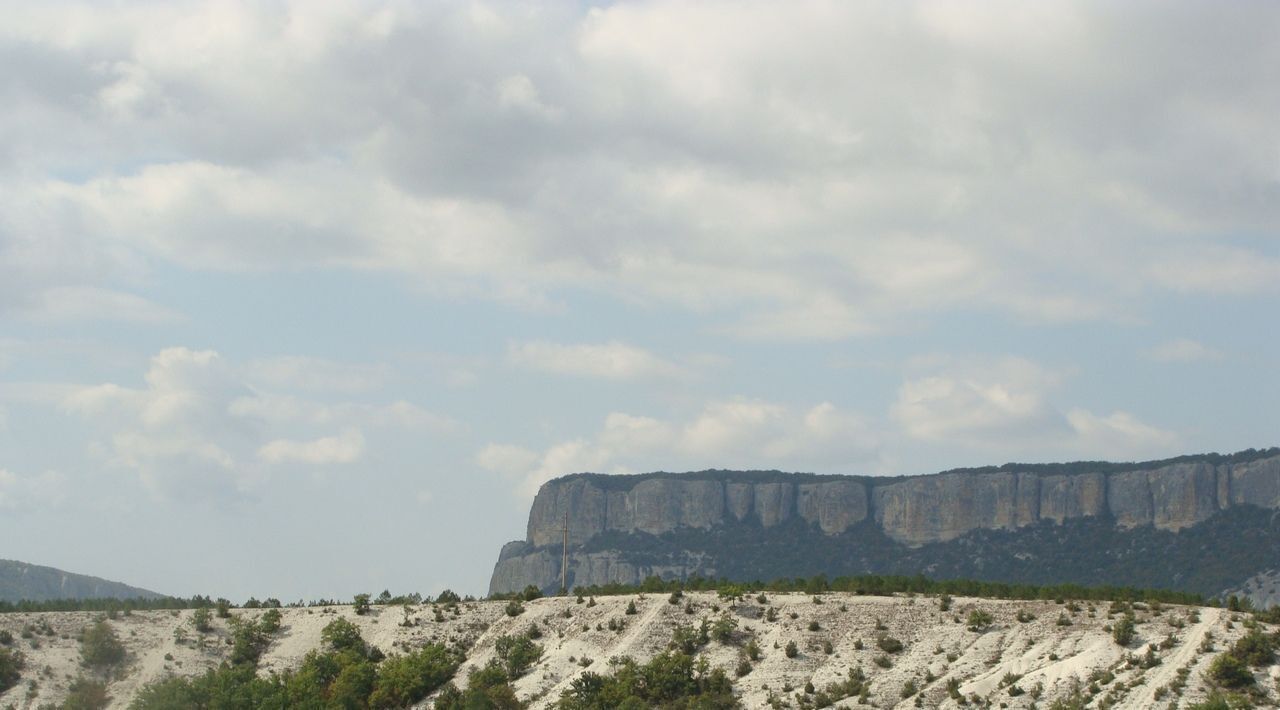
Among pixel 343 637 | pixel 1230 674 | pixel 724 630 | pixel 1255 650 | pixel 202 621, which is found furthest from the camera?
pixel 202 621

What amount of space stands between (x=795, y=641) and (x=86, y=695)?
39.7m

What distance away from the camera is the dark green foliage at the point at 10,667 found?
7881 centimetres

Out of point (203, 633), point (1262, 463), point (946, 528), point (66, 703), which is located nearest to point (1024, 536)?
point (946, 528)

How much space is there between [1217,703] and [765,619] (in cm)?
2800

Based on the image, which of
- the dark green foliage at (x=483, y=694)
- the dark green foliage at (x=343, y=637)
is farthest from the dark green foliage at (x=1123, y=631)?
the dark green foliage at (x=343, y=637)

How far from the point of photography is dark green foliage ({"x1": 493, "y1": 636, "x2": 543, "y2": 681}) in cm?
7812

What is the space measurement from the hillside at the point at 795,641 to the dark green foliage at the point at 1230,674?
0.58m

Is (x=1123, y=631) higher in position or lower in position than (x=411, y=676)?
higher

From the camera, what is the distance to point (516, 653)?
78688 mm

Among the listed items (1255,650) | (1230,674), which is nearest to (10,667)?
(1230,674)

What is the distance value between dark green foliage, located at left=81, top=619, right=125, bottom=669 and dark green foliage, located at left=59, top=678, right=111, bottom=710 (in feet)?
5.37

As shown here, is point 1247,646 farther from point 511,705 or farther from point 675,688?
point 511,705

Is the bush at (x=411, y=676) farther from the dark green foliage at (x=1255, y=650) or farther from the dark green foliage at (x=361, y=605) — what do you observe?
→ the dark green foliage at (x=1255, y=650)

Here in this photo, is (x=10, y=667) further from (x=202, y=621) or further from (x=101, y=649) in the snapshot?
(x=202, y=621)
